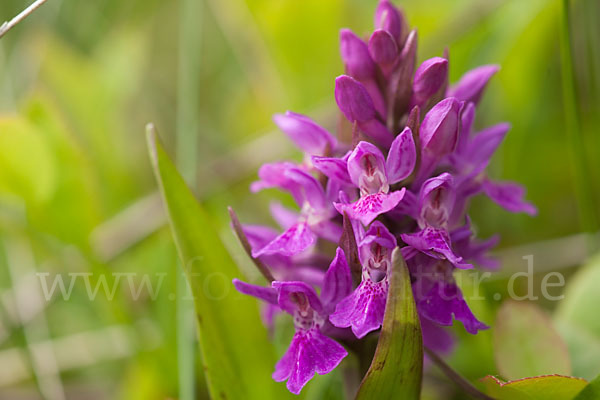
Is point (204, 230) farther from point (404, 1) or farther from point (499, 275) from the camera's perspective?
point (404, 1)

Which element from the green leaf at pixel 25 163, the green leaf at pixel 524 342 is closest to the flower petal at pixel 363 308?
the green leaf at pixel 524 342

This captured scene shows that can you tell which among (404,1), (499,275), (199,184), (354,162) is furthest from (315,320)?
(404,1)

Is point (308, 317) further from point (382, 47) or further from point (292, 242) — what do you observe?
point (382, 47)

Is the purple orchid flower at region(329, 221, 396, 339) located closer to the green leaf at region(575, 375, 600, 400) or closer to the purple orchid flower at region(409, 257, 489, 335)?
the purple orchid flower at region(409, 257, 489, 335)

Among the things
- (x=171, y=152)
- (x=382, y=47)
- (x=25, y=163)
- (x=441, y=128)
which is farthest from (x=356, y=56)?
(x=171, y=152)

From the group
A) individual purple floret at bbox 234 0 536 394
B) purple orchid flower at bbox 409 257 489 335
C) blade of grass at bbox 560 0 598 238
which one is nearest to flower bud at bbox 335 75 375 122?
individual purple floret at bbox 234 0 536 394
